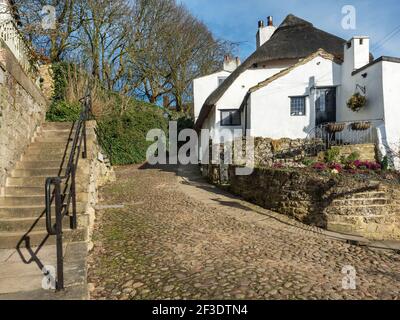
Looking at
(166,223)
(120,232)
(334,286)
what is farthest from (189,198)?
(334,286)

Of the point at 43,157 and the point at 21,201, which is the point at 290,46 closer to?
the point at 43,157

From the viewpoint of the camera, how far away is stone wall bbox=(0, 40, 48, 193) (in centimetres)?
523

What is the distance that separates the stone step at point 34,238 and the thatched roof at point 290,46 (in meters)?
12.2

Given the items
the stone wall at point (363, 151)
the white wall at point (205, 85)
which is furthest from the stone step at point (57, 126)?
the white wall at point (205, 85)

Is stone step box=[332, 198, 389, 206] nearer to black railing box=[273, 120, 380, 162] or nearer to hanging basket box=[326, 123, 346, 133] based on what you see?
black railing box=[273, 120, 380, 162]

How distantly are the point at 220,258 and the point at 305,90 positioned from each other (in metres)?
11.1

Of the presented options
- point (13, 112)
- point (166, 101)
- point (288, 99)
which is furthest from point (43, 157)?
point (166, 101)

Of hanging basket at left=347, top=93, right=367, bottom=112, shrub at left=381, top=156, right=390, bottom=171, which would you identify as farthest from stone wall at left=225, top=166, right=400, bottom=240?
hanging basket at left=347, top=93, right=367, bottom=112

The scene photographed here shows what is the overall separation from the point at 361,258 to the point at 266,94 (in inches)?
381

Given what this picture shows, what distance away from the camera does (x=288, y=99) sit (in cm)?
1366

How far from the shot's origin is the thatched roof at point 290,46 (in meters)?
15.6

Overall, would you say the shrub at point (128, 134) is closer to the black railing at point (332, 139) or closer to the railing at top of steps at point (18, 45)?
the railing at top of steps at point (18, 45)

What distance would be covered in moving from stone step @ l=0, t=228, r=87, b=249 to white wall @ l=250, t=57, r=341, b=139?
10.3 m

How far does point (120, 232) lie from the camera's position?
564cm
